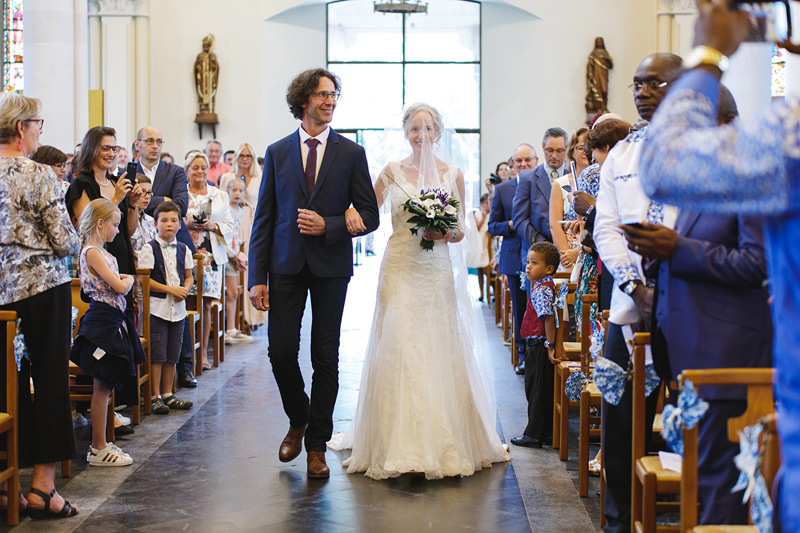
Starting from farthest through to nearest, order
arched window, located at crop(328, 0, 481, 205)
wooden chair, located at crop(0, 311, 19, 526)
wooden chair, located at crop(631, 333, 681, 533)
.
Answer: arched window, located at crop(328, 0, 481, 205)
wooden chair, located at crop(0, 311, 19, 526)
wooden chair, located at crop(631, 333, 681, 533)

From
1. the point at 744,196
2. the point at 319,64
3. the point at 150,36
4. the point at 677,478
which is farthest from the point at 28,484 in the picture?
the point at 319,64

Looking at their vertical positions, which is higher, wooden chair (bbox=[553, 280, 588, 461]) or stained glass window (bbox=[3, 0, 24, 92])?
stained glass window (bbox=[3, 0, 24, 92])

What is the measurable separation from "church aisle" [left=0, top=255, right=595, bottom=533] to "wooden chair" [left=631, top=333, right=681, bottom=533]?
88cm

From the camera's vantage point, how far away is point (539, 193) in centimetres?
679

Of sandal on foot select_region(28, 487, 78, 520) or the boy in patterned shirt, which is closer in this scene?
sandal on foot select_region(28, 487, 78, 520)

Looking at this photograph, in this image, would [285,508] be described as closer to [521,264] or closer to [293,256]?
[293,256]

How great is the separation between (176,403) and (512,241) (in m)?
3.17

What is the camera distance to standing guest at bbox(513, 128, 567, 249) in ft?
21.8

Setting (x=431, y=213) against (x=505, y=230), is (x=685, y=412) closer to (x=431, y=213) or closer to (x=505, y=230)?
(x=431, y=213)

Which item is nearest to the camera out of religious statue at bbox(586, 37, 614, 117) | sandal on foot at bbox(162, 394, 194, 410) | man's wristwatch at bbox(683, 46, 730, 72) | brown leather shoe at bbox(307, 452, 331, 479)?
man's wristwatch at bbox(683, 46, 730, 72)

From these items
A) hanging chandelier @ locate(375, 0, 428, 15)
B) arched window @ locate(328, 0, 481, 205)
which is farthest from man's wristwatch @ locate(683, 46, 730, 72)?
arched window @ locate(328, 0, 481, 205)

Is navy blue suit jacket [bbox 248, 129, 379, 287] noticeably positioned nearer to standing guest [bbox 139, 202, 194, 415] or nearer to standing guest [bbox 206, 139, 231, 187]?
standing guest [bbox 139, 202, 194, 415]

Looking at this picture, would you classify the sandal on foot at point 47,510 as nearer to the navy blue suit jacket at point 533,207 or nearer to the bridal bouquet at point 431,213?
the bridal bouquet at point 431,213

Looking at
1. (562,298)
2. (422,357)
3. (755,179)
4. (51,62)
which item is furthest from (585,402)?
(51,62)
